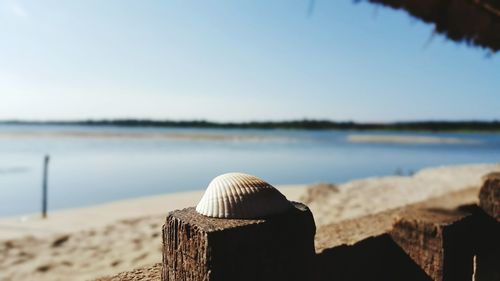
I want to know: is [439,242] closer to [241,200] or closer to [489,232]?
[489,232]

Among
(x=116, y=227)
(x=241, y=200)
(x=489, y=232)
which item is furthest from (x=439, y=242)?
(x=116, y=227)

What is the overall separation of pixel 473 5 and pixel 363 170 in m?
18.0

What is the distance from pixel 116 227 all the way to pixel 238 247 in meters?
6.74

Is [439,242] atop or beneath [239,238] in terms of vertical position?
beneath

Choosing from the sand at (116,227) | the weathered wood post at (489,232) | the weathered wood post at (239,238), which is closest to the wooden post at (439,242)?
the weathered wood post at (489,232)

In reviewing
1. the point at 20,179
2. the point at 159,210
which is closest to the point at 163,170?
the point at 20,179

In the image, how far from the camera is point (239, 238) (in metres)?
1.15

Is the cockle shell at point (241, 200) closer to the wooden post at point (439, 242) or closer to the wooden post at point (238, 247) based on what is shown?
the wooden post at point (238, 247)

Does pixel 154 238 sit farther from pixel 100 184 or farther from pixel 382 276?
pixel 100 184

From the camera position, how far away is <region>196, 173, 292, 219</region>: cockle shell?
4.33 ft

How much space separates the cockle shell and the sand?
93.7 inches

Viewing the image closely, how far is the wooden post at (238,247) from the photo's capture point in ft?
3.64

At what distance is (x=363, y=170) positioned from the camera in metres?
19.8

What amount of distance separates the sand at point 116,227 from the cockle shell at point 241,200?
2.38 metres
